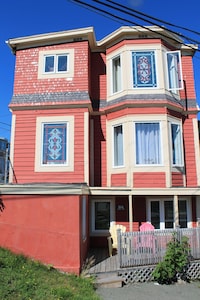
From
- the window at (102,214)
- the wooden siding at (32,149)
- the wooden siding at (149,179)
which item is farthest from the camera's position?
the window at (102,214)

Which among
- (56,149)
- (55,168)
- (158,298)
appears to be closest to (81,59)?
(56,149)

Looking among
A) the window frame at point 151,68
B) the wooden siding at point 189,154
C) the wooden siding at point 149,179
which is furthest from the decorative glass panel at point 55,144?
the wooden siding at point 189,154

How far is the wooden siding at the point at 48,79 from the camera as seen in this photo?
10.8 meters

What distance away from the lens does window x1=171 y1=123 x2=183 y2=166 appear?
34.5 feet

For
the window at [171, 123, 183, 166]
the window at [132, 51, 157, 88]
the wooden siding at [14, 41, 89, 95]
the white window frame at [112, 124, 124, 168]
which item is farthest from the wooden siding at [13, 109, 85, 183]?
the window at [171, 123, 183, 166]

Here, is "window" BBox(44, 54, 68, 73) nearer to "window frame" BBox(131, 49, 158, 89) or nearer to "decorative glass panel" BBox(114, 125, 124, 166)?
"window frame" BBox(131, 49, 158, 89)

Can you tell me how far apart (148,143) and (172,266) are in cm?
464

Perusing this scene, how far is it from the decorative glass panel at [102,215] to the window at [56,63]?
5.84 meters

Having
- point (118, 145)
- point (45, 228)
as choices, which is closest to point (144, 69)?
point (118, 145)

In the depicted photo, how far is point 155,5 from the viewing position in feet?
23.9

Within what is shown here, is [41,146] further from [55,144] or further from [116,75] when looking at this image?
[116,75]

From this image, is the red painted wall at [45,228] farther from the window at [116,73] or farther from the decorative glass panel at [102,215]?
the window at [116,73]

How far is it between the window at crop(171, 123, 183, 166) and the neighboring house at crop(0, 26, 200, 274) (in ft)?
0.14

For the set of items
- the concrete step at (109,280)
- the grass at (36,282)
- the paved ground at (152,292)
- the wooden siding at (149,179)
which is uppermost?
the wooden siding at (149,179)
